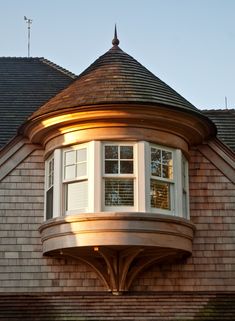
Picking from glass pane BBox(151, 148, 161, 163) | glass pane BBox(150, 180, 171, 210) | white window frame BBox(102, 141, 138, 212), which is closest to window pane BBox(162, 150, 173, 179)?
glass pane BBox(151, 148, 161, 163)

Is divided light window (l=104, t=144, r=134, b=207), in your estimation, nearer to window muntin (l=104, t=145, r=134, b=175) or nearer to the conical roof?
window muntin (l=104, t=145, r=134, b=175)

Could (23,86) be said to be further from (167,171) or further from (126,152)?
(167,171)

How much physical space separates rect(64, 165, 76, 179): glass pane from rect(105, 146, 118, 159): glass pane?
786mm

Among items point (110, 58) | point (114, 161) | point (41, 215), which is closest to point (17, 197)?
point (41, 215)

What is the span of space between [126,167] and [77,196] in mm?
1196

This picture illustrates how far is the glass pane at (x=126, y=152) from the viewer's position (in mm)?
13039

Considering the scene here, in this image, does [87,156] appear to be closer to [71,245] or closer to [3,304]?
[71,245]

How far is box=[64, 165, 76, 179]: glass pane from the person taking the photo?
1318cm

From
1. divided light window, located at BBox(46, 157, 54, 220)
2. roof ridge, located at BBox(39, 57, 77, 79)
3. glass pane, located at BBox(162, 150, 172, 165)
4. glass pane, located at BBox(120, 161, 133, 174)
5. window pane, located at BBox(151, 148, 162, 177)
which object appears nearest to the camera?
glass pane, located at BBox(120, 161, 133, 174)

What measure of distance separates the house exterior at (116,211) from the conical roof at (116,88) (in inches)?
1.6

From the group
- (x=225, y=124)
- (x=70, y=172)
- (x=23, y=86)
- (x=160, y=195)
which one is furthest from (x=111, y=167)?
(x=23, y=86)

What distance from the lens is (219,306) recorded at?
1312 cm

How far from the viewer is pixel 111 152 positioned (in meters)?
13.1

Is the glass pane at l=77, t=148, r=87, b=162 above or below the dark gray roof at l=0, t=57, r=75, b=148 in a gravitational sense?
below
